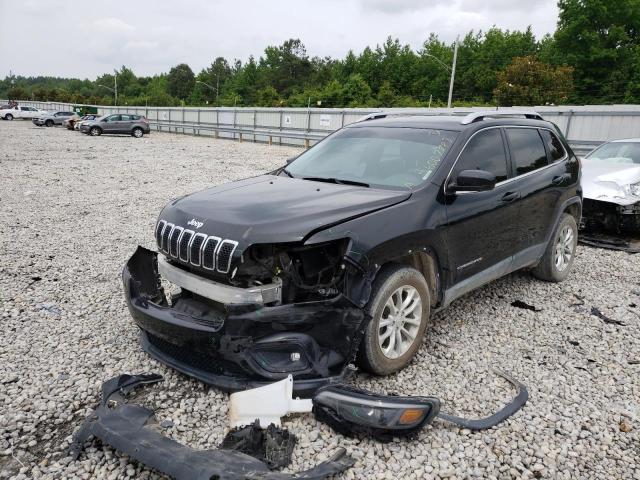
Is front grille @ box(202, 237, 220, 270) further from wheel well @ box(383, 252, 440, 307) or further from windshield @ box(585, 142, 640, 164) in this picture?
windshield @ box(585, 142, 640, 164)

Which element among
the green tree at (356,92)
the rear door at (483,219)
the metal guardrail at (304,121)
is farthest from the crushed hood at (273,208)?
the green tree at (356,92)

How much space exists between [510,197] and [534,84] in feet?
176

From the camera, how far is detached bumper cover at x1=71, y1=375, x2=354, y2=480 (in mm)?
2365

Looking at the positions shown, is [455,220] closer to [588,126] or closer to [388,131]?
[388,131]

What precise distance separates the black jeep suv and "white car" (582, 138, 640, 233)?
11.8 feet

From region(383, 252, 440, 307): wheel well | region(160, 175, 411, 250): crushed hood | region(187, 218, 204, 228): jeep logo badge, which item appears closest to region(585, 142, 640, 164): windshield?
region(383, 252, 440, 307): wheel well

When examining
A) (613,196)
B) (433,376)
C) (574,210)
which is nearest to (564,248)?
(574,210)

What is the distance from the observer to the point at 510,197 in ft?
15.1

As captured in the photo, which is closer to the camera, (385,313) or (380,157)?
(385,313)

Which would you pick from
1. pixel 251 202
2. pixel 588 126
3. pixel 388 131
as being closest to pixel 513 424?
pixel 251 202

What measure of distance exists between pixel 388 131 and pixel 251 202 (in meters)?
1.72

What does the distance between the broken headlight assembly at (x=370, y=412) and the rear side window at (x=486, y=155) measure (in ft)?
6.22

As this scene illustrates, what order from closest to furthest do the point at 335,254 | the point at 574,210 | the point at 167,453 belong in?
the point at 167,453 → the point at 335,254 → the point at 574,210

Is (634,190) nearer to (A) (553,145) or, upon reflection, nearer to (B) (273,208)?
(A) (553,145)
